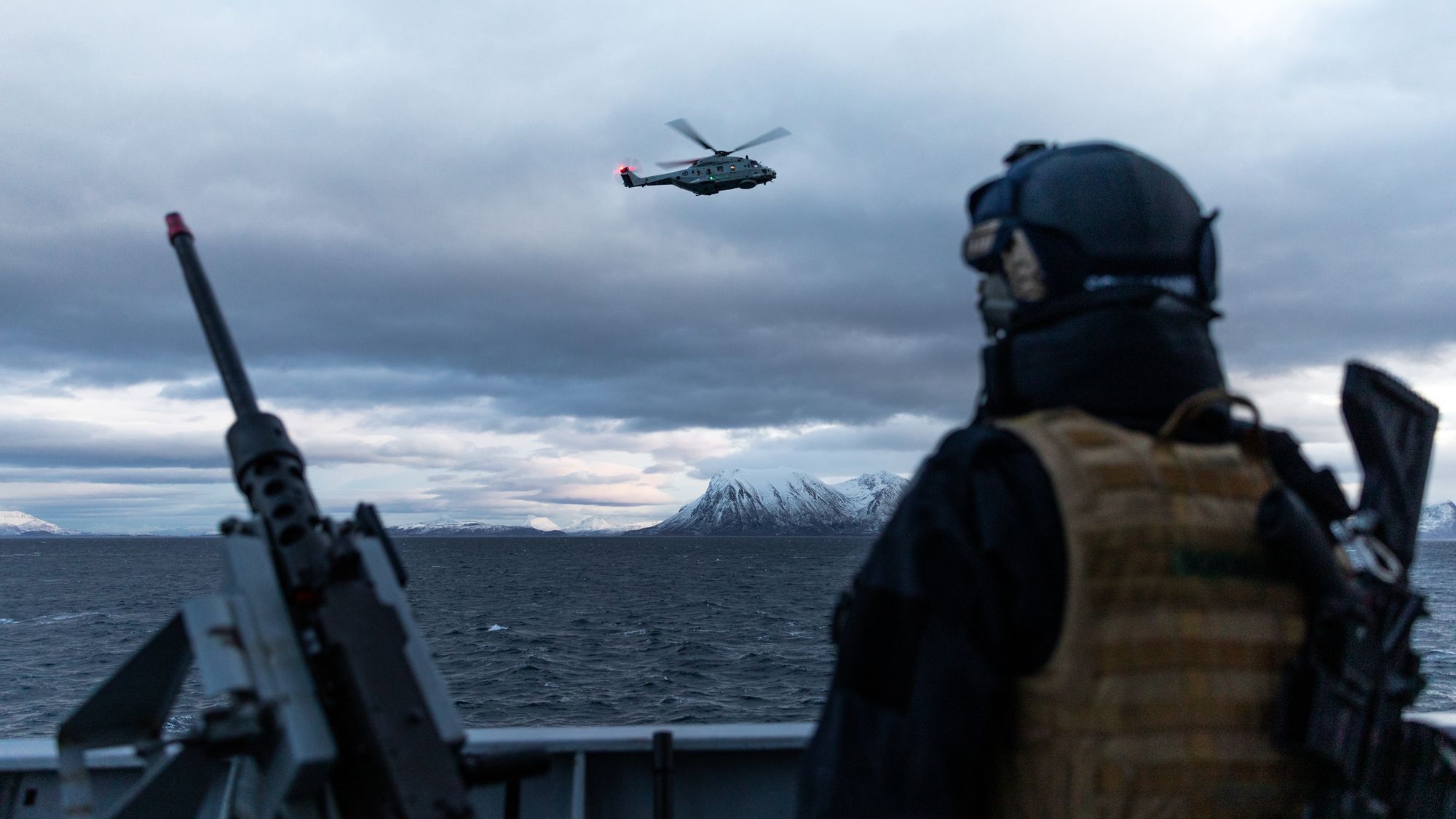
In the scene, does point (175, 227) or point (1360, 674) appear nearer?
point (1360, 674)

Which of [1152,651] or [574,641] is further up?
[1152,651]

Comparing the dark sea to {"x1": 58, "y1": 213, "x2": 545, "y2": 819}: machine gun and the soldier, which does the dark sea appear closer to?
{"x1": 58, "y1": 213, "x2": 545, "y2": 819}: machine gun

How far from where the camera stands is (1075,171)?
234 cm

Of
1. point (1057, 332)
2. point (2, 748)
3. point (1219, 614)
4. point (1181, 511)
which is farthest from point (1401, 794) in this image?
point (2, 748)

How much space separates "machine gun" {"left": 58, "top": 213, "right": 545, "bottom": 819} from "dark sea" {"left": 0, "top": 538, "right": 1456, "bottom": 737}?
88.5ft

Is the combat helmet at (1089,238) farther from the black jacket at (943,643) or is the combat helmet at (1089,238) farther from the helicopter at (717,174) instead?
the helicopter at (717,174)

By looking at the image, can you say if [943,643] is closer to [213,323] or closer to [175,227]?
[213,323]

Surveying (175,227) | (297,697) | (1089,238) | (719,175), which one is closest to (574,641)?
(719,175)

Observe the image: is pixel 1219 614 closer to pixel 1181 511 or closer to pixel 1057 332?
pixel 1181 511

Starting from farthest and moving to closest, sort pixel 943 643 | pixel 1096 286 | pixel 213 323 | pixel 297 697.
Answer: pixel 213 323, pixel 297 697, pixel 1096 286, pixel 943 643

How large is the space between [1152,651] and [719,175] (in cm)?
5061

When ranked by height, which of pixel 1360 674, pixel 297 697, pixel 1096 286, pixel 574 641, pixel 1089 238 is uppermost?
pixel 1089 238

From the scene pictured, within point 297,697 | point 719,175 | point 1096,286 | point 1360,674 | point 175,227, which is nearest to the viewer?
point 1360,674

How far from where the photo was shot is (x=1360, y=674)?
2012mm
